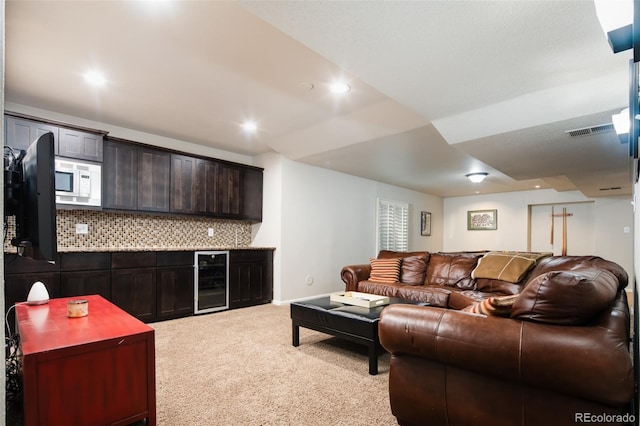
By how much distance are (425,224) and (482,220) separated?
1.53m

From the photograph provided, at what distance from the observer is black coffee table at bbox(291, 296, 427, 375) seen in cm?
260

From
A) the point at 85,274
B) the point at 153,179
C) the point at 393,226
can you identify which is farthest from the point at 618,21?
the point at 393,226

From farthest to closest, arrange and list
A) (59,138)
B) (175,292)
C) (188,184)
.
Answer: (188,184)
(175,292)
(59,138)

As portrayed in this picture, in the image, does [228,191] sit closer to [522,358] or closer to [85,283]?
[85,283]

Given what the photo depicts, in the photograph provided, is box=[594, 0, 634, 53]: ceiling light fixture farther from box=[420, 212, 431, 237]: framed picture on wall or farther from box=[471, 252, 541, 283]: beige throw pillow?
box=[420, 212, 431, 237]: framed picture on wall

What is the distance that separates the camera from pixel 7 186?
1.17 metres

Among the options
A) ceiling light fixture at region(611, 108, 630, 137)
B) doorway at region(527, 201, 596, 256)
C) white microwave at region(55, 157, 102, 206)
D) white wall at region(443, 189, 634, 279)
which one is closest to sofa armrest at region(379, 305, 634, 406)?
ceiling light fixture at region(611, 108, 630, 137)

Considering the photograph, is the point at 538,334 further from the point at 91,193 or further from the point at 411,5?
the point at 91,193

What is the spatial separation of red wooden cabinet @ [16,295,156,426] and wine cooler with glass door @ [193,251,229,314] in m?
2.52

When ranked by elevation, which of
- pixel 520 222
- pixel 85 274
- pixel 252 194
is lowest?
pixel 85 274

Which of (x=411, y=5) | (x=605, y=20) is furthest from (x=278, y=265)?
(x=605, y=20)

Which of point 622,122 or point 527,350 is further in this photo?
point 622,122

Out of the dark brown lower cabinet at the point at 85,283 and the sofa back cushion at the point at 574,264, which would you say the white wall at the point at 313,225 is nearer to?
the dark brown lower cabinet at the point at 85,283

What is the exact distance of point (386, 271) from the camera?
4.73 metres
